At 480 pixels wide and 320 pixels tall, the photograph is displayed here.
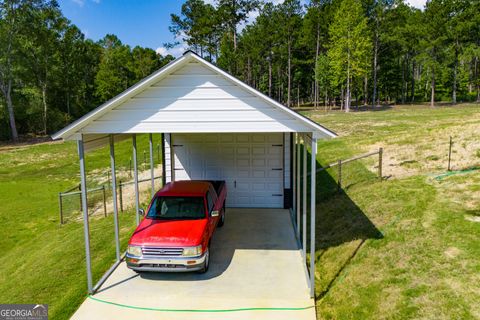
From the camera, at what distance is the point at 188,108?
21.3 ft

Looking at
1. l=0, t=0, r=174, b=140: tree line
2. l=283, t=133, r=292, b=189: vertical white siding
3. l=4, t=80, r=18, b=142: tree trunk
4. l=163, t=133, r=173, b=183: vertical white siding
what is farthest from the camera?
l=4, t=80, r=18, b=142: tree trunk

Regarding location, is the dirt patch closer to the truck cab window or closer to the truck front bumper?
the truck front bumper

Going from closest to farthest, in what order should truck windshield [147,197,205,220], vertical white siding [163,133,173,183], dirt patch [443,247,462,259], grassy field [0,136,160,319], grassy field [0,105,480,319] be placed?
1. grassy field [0,105,480,319]
2. dirt patch [443,247,462,259]
3. grassy field [0,136,160,319]
4. truck windshield [147,197,205,220]
5. vertical white siding [163,133,173,183]

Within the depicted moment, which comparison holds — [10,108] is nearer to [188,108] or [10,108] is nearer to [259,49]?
[259,49]

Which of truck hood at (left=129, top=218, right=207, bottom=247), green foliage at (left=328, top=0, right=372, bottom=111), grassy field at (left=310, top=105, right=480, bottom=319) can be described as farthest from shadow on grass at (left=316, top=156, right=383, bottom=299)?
green foliage at (left=328, top=0, right=372, bottom=111)

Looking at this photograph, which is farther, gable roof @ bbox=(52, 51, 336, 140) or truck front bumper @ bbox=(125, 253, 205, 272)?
truck front bumper @ bbox=(125, 253, 205, 272)

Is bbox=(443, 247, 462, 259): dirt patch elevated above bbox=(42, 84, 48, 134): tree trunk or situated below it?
below

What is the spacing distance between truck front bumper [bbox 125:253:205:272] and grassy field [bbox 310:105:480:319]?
96.2 inches

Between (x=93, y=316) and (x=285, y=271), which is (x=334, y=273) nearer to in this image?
(x=285, y=271)

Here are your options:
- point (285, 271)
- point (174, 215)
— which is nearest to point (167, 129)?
point (174, 215)

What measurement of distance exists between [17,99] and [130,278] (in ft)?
127

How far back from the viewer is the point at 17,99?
38094 mm

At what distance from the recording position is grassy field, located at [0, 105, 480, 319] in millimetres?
5938

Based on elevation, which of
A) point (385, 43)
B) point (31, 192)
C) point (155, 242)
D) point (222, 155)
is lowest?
point (31, 192)
